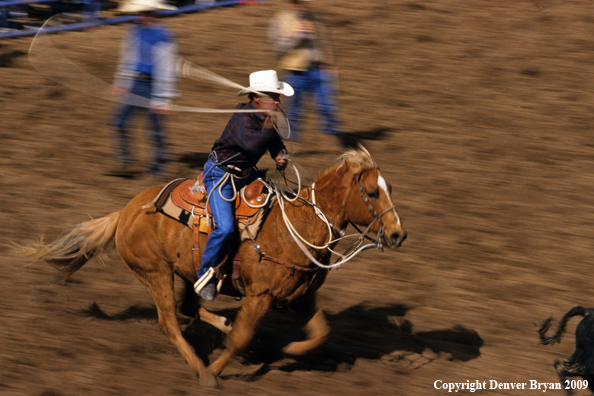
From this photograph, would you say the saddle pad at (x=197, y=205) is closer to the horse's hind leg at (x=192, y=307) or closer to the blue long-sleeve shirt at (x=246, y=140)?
the blue long-sleeve shirt at (x=246, y=140)

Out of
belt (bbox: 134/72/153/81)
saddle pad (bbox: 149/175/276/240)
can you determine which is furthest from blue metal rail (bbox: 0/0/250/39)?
saddle pad (bbox: 149/175/276/240)

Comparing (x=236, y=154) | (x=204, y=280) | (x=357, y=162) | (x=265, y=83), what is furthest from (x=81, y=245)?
(x=357, y=162)

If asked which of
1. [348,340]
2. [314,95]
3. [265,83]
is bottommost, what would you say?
[348,340]

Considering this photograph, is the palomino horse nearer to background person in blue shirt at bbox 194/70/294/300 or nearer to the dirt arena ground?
background person in blue shirt at bbox 194/70/294/300

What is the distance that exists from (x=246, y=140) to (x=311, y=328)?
1.81 metres

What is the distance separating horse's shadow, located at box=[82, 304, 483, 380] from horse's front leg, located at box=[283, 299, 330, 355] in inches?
11.3

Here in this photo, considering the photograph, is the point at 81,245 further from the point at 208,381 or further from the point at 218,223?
the point at 208,381

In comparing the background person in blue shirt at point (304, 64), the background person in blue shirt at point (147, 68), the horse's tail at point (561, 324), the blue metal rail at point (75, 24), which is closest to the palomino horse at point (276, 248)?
the horse's tail at point (561, 324)

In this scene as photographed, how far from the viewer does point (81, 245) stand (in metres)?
6.27

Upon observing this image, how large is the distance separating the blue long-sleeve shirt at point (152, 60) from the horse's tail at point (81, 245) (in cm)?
258

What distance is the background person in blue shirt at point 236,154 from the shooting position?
532cm

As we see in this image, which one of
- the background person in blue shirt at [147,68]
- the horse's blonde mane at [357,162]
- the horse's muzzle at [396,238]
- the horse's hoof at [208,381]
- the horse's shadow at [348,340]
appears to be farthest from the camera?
the background person in blue shirt at [147,68]

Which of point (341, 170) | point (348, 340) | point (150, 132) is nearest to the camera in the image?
point (341, 170)

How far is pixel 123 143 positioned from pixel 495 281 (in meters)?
5.20
